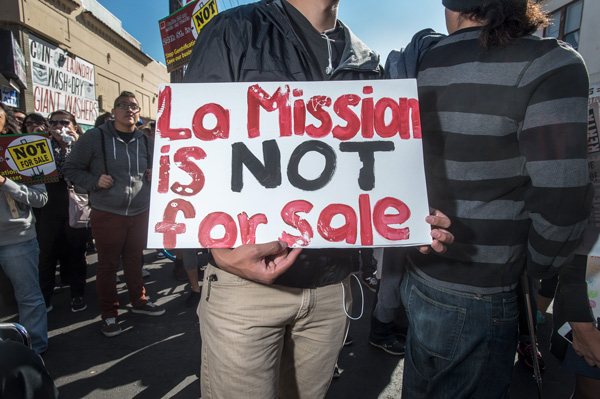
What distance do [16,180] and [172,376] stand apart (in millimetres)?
1817

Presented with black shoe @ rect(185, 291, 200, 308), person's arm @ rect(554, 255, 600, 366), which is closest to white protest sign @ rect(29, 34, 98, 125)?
black shoe @ rect(185, 291, 200, 308)

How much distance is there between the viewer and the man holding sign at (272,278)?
1148mm

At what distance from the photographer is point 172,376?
2.66m

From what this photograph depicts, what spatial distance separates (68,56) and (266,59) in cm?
1386

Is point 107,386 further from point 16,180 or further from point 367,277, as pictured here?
point 367,277

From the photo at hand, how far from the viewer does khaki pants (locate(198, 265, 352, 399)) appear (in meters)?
1.15

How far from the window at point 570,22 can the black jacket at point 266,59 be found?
44.6ft

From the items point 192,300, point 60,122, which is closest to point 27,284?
point 192,300

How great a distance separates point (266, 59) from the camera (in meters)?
1.19

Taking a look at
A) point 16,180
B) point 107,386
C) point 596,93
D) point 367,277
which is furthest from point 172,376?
point 596,93

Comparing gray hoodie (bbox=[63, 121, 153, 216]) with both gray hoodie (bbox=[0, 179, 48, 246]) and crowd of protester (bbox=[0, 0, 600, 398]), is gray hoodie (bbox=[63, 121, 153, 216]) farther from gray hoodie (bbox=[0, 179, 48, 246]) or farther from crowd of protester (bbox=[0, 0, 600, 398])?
crowd of protester (bbox=[0, 0, 600, 398])

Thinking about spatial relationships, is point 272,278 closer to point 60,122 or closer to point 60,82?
point 60,122

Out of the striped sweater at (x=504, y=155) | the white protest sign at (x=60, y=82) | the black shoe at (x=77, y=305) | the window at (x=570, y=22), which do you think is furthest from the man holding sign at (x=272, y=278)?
the window at (x=570, y=22)

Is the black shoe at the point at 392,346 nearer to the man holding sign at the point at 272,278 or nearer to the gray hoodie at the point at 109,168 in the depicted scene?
the man holding sign at the point at 272,278
